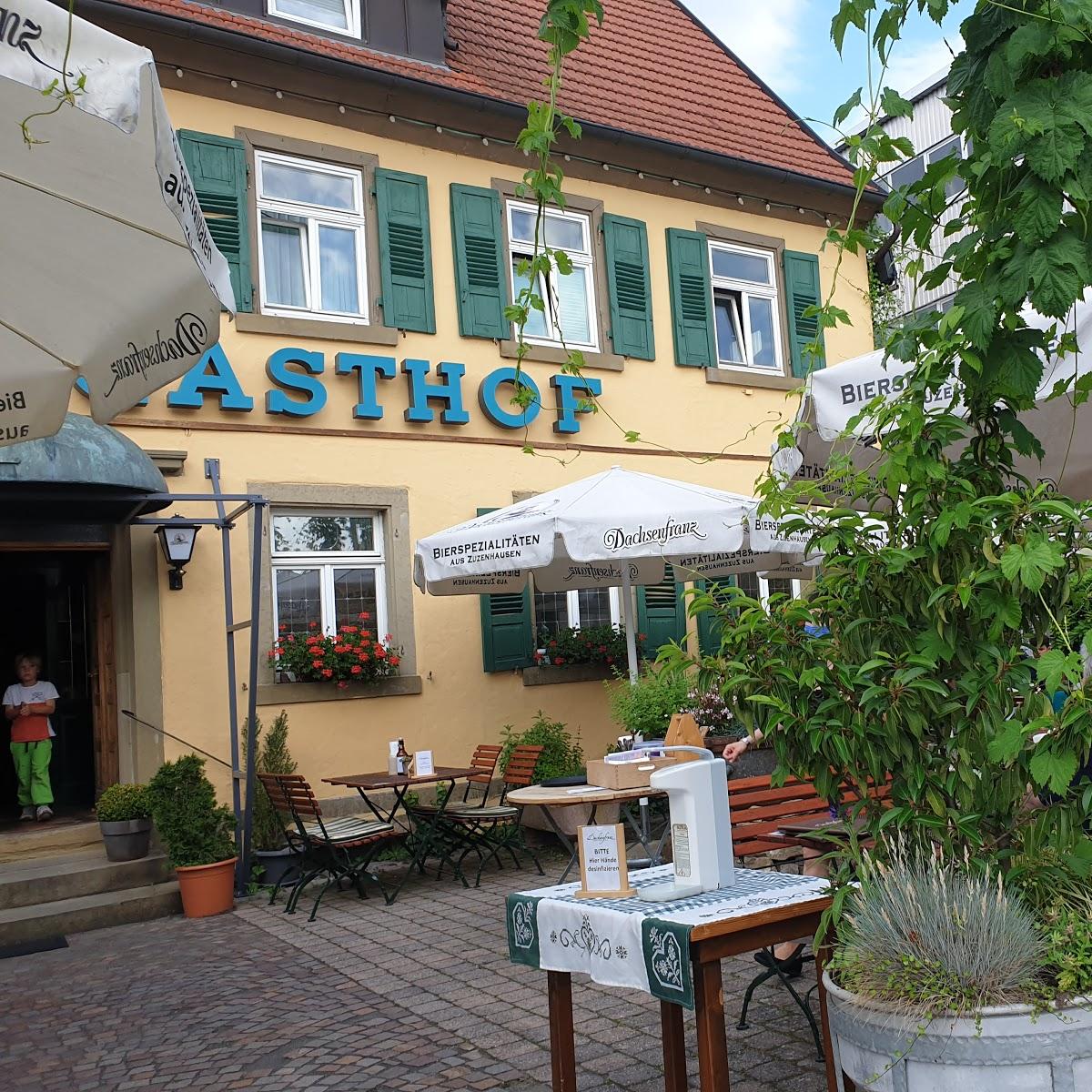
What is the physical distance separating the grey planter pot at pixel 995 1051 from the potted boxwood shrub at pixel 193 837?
604 cm

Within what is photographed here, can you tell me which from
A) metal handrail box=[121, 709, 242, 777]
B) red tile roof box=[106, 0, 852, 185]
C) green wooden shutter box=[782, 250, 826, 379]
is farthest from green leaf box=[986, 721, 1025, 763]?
green wooden shutter box=[782, 250, 826, 379]

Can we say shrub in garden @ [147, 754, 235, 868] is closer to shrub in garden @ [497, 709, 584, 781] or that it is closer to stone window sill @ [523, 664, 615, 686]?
shrub in garden @ [497, 709, 584, 781]

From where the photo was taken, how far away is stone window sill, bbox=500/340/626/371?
34.9 ft

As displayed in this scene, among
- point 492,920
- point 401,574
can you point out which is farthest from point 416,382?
point 492,920

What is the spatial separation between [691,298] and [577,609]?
3.40 m

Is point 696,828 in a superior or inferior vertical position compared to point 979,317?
inferior

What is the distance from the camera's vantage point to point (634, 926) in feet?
9.91

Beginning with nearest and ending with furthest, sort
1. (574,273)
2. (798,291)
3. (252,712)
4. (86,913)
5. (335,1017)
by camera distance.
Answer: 1. (335,1017)
2. (86,913)
3. (252,712)
4. (574,273)
5. (798,291)

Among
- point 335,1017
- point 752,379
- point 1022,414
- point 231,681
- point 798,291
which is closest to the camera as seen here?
point 1022,414

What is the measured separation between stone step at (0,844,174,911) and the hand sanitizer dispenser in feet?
18.8

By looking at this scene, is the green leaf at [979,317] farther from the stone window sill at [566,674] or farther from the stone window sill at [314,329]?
the stone window sill at [566,674]

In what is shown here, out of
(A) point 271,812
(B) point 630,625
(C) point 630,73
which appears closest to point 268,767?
(A) point 271,812

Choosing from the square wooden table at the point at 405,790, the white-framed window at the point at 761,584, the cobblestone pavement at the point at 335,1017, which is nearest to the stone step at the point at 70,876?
the cobblestone pavement at the point at 335,1017

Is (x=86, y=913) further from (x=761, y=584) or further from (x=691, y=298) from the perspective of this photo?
(x=691, y=298)
